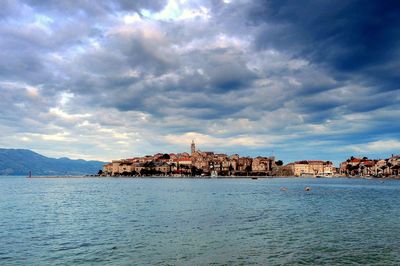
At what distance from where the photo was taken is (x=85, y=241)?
2778cm

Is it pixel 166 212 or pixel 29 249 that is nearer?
pixel 29 249

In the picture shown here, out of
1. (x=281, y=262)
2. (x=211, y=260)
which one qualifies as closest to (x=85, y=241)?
(x=211, y=260)

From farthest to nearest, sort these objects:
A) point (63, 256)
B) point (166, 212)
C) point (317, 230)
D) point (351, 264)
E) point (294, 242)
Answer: point (166, 212) → point (317, 230) → point (294, 242) → point (63, 256) → point (351, 264)

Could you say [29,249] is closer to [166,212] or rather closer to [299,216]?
[166,212]

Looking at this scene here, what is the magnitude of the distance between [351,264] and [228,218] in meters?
19.3

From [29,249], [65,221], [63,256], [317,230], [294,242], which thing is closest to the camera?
[63,256]

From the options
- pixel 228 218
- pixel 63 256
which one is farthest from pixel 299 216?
pixel 63 256

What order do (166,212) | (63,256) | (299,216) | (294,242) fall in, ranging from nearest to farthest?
1. (63,256)
2. (294,242)
3. (299,216)
4. (166,212)

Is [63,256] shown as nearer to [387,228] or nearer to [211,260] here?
[211,260]

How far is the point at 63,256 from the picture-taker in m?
23.2

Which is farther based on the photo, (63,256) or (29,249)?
(29,249)

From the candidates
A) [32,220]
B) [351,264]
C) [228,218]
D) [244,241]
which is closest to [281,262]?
[351,264]

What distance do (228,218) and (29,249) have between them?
20.0 m

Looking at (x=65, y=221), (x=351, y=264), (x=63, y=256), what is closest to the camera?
(x=351, y=264)
